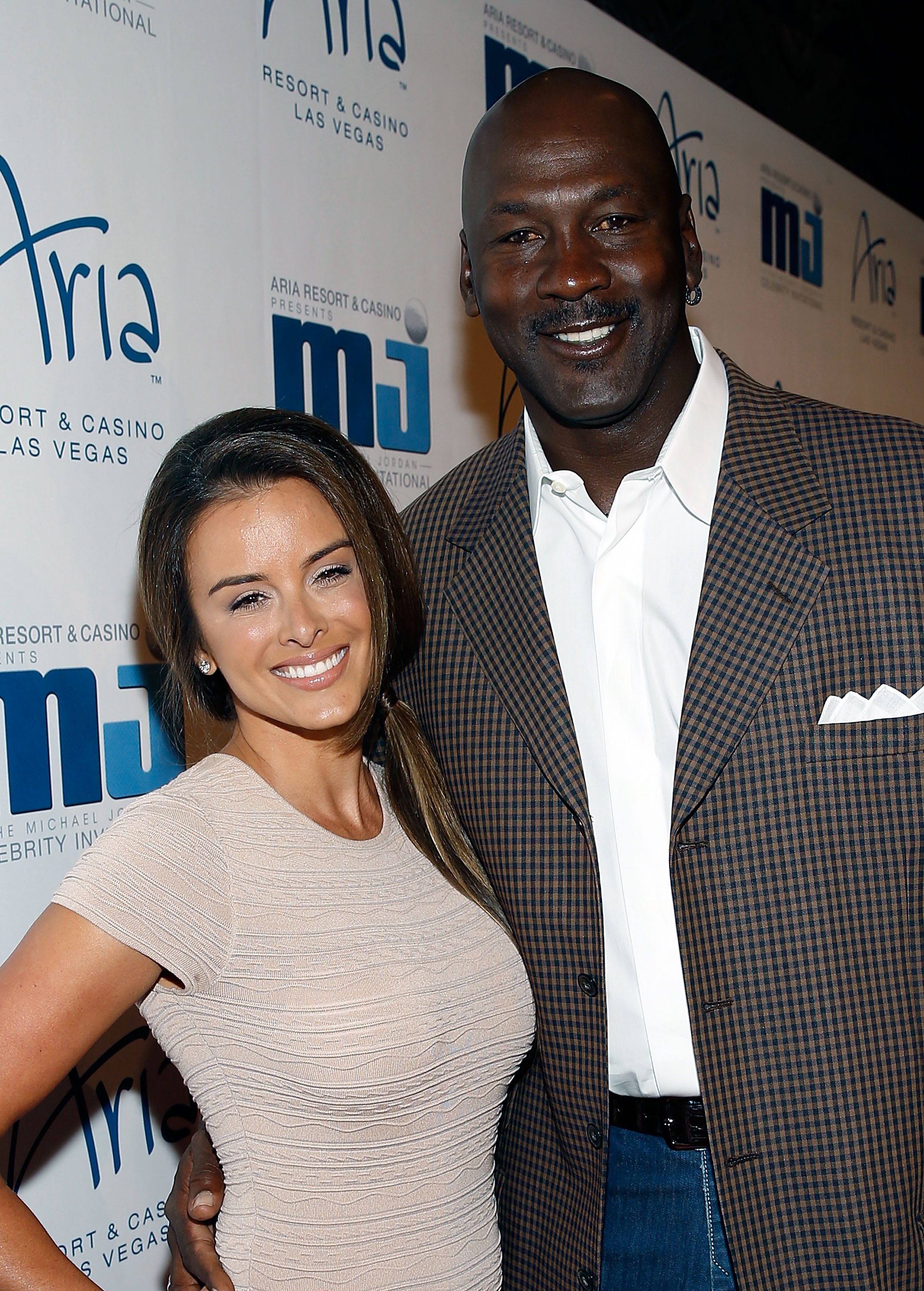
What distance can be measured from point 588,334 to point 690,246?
0.29 m

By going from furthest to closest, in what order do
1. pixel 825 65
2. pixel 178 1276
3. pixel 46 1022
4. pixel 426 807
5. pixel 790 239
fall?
pixel 825 65
pixel 790 239
pixel 426 807
pixel 178 1276
pixel 46 1022

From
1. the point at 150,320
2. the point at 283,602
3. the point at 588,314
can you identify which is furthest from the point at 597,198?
the point at 150,320

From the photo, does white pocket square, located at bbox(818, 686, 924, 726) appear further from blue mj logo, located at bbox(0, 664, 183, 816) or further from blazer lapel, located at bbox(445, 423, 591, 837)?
blue mj logo, located at bbox(0, 664, 183, 816)

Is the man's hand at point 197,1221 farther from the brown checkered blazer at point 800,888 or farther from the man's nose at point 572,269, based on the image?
the man's nose at point 572,269

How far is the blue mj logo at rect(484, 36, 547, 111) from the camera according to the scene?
2.84 meters

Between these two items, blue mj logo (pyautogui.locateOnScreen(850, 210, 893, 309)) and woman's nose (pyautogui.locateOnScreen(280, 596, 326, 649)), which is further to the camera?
blue mj logo (pyautogui.locateOnScreen(850, 210, 893, 309))

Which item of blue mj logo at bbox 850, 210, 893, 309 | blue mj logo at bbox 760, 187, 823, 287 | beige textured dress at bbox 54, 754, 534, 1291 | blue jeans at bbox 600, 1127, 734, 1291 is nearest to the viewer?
beige textured dress at bbox 54, 754, 534, 1291

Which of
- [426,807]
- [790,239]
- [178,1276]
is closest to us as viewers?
[178,1276]

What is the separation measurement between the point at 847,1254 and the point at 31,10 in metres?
2.05

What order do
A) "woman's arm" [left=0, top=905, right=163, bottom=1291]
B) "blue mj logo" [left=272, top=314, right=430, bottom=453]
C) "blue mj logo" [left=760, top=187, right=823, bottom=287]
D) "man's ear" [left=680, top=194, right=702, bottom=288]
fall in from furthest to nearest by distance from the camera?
"blue mj logo" [left=760, top=187, right=823, bottom=287] < "blue mj logo" [left=272, top=314, right=430, bottom=453] < "man's ear" [left=680, top=194, right=702, bottom=288] < "woman's arm" [left=0, top=905, right=163, bottom=1291]

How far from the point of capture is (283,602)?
5.21 ft

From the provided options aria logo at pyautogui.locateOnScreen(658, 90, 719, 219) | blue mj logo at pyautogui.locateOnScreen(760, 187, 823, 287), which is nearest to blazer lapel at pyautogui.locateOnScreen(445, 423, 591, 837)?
aria logo at pyautogui.locateOnScreen(658, 90, 719, 219)

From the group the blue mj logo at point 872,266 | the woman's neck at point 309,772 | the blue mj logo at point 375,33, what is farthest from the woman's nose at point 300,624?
the blue mj logo at point 872,266

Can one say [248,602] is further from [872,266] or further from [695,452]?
[872,266]
